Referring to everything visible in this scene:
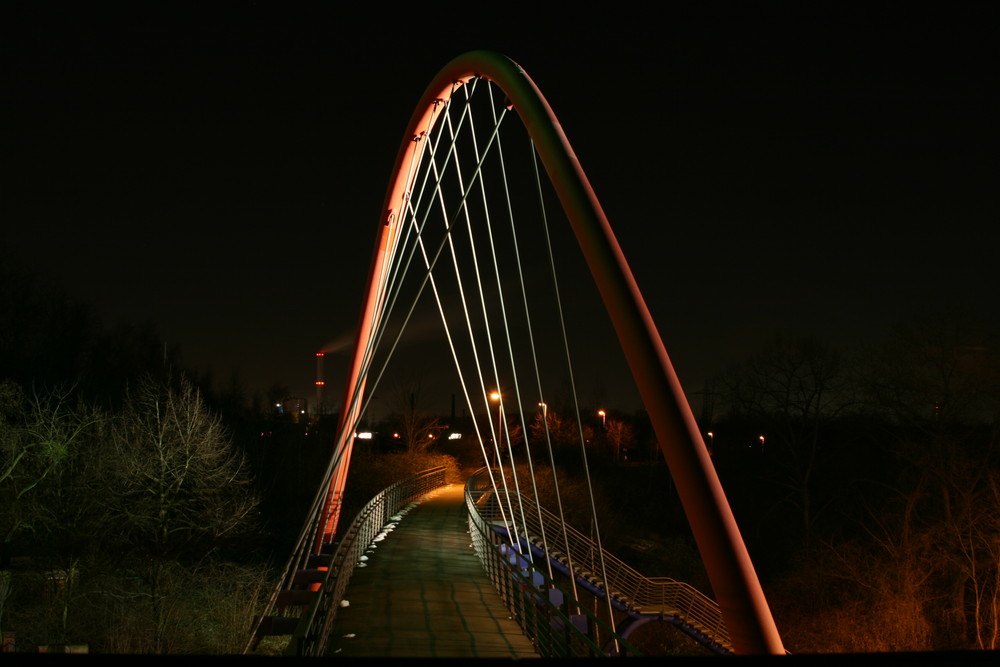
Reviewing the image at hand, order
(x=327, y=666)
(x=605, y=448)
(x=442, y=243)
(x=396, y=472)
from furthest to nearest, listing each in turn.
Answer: (x=605, y=448) < (x=396, y=472) < (x=442, y=243) < (x=327, y=666)

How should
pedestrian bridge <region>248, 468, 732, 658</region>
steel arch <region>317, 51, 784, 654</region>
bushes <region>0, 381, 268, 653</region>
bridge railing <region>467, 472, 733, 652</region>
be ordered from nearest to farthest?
steel arch <region>317, 51, 784, 654</region>
pedestrian bridge <region>248, 468, 732, 658</region>
bushes <region>0, 381, 268, 653</region>
bridge railing <region>467, 472, 733, 652</region>

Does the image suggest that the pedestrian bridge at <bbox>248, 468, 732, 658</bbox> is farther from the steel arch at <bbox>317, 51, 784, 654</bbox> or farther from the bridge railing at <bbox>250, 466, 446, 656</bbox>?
the steel arch at <bbox>317, 51, 784, 654</bbox>

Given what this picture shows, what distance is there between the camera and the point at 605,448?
6425cm

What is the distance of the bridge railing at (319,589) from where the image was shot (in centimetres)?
693

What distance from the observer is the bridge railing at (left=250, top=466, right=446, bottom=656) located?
273 inches

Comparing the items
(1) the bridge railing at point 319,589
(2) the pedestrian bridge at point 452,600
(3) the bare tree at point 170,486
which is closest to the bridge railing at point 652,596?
(2) the pedestrian bridge at point 452,600

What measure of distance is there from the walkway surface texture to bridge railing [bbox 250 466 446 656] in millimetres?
324

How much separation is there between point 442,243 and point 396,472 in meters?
33.0

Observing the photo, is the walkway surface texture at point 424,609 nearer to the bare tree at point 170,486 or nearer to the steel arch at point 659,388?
the steel arch at point 659,388

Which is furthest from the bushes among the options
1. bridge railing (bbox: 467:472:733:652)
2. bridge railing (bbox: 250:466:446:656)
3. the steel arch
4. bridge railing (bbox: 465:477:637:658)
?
the steel arch

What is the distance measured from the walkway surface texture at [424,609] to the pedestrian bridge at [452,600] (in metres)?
0.02

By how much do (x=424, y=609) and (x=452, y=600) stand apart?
97cm

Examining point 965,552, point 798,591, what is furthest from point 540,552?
point 965,552

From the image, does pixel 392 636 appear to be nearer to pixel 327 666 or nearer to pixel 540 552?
pixel 327 666
